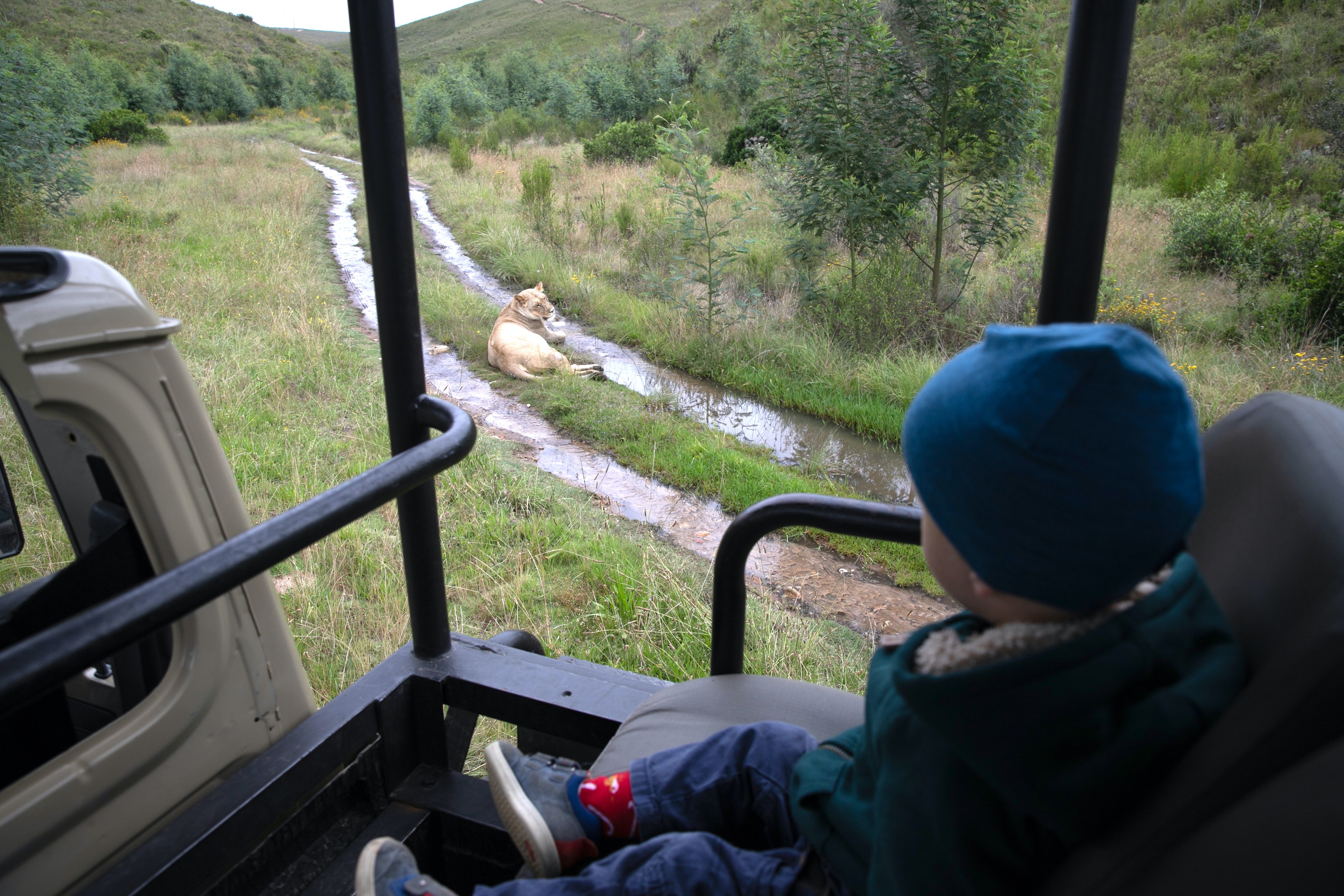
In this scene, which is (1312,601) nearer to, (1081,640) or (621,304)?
(1081,640)

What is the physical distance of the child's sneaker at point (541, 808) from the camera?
1182 millimetres

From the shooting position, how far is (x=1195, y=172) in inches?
467

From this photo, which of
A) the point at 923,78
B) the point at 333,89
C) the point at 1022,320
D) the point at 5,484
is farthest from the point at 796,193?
the point at 333,89

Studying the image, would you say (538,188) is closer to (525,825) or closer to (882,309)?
(882,309)

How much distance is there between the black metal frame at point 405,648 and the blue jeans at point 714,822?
0.29 m

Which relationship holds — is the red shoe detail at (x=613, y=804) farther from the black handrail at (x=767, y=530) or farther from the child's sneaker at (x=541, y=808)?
the black handrail at (x=767, y=530)

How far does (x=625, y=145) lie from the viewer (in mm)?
18172

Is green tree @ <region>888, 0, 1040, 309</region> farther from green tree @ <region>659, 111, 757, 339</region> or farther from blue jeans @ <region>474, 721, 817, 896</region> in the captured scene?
blue jeans @ <region>474, 721, 817, 896</region>

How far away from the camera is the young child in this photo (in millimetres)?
730

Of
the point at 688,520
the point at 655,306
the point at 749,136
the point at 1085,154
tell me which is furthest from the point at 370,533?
the point at 749,136

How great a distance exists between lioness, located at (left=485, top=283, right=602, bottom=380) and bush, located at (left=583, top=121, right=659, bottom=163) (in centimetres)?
1063

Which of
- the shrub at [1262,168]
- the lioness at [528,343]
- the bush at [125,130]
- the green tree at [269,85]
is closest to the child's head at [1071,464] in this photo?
the lioness at [528,343]

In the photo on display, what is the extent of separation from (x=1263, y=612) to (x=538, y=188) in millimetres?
13290

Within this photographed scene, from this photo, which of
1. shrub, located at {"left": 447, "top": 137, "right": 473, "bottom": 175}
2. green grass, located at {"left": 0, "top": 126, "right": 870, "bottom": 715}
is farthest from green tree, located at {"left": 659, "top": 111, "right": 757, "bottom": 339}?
shrub, located at {"left": 447, "top": 137, "right": 473, "bottom": 175}
